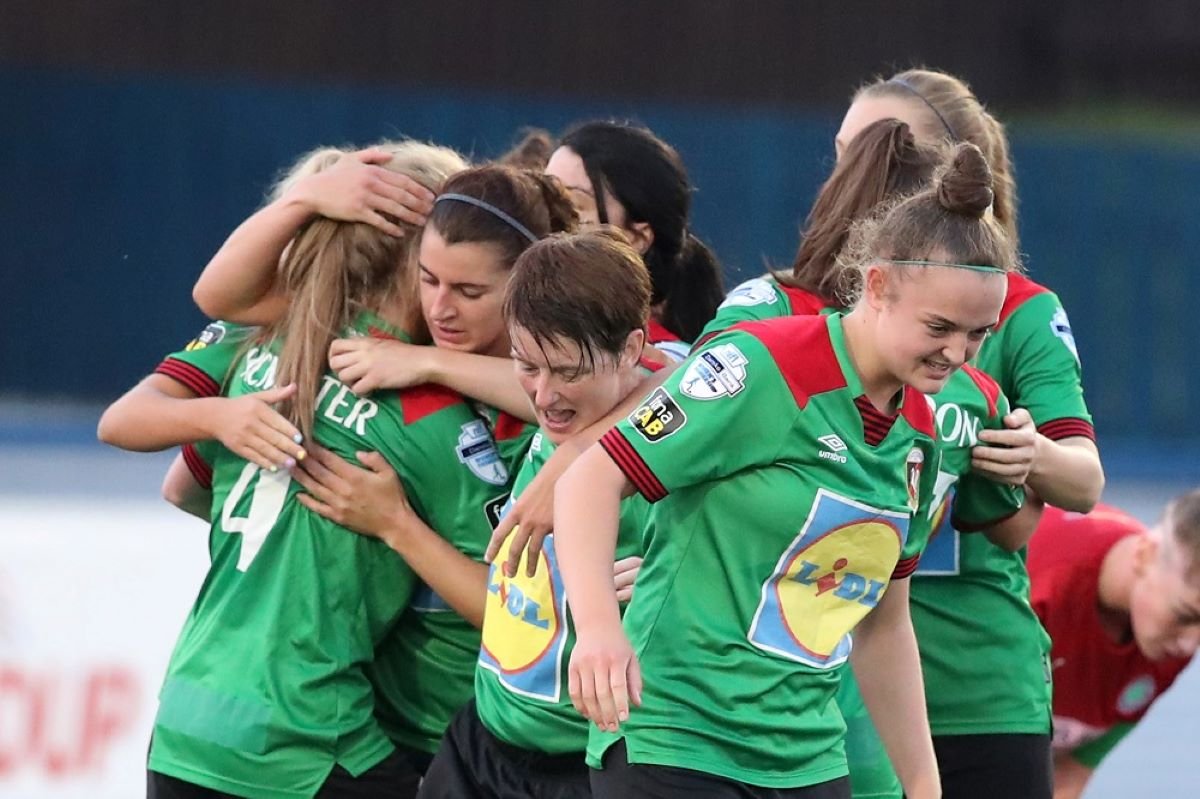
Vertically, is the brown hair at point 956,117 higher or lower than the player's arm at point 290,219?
higher

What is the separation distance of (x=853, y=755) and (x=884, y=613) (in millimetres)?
303

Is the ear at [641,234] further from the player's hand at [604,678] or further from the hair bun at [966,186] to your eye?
the player's hand at [604,678]

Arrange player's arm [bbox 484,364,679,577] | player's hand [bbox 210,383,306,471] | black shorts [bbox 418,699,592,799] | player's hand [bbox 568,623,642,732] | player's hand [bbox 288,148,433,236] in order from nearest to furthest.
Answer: player's hand [bbox 568,623,642,732]
player's arm [bbox 484,364,679,577]
black shorts [bbox 418,699,592,799]
player's hand [bbox 210,383,306,471]
player's hand [bbox 288,148,433,236]

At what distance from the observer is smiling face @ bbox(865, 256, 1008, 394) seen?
102 inches

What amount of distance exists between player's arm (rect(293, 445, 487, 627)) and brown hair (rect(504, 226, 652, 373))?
46 cm

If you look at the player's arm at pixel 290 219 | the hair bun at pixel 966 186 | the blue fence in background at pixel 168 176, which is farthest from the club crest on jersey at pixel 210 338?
the blue fence in background at pixel 168 176

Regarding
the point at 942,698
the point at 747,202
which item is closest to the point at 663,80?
the point at 747,202

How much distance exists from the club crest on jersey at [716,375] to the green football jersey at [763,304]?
0.37 metres

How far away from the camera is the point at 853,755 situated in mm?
3068

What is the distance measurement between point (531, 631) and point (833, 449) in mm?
566

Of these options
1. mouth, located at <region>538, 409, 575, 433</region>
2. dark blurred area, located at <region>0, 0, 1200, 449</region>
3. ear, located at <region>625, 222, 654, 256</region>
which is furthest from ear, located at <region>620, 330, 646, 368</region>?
dark blurred area, located at <region>0, 0, 1200, 449</region>

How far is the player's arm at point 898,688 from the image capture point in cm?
289

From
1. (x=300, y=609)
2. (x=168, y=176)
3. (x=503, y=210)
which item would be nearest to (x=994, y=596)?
(x=503, y=210)

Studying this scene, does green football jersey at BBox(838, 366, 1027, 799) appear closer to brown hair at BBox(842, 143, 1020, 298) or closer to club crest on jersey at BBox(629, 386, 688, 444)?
brown hair at BBox(842, 143, 1020, 298)
